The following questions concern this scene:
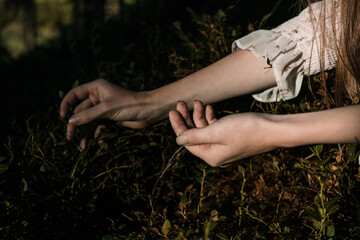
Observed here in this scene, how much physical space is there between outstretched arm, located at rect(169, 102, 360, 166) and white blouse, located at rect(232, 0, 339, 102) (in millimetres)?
432

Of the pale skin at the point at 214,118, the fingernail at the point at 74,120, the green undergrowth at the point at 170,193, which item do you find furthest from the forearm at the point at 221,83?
the fingernail at the point at 74,120

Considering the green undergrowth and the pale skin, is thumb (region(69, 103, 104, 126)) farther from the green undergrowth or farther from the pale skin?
the green undergrowth

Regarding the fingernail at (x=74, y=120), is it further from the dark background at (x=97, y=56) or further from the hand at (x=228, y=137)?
the hand at (x=228, y=137)

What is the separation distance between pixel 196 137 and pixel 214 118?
0.20m

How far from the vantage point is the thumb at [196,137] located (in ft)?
3.97

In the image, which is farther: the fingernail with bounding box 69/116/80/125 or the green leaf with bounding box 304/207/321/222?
the fingernail with bounding box 69/116/80/125

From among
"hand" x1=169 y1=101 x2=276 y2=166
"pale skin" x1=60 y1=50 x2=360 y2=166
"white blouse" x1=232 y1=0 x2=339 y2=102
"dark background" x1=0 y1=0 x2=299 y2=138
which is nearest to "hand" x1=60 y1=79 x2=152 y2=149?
"pale skin" x1=60 y1=50 x2=360 y2=166

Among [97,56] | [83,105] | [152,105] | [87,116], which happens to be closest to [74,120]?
[87,116]

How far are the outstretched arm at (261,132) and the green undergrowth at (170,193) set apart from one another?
3.2 inches

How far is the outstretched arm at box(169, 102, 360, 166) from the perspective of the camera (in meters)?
1.11

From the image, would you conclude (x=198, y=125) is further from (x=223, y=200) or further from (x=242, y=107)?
(x=242, y=107)

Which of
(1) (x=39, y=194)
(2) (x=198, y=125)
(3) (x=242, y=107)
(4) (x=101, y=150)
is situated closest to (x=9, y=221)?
(1) (x=39, y=194)

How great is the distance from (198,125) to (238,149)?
0.21 metres

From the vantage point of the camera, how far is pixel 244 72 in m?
1.63
